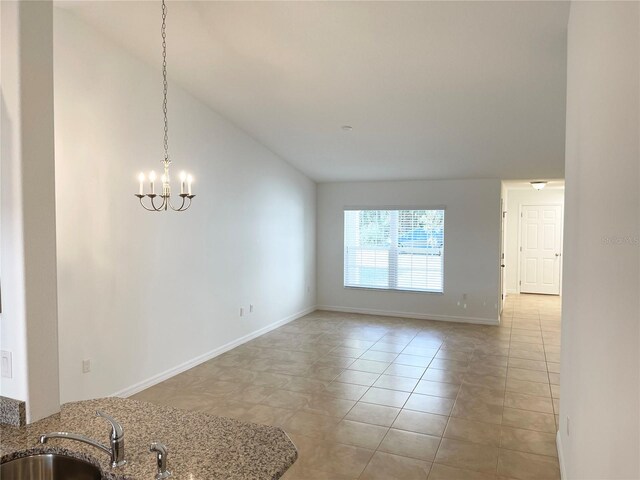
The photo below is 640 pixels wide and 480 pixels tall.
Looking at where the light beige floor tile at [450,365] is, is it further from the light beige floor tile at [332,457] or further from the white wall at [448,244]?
the white wall at [448,244]

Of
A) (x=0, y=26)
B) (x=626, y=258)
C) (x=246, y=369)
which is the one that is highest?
(x=0, y=26)

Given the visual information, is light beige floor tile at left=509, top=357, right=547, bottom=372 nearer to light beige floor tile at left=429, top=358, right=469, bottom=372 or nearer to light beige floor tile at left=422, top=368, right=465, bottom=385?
light beige floor tile at left=429, top=358, right=469, bottom=372

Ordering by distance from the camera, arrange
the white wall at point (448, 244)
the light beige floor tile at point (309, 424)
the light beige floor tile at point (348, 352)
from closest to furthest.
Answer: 1. the light beige floor tile at point (309, 424)
2. the light beige floor tile at point (348, 352)
3. the white wall at point (448, 244)

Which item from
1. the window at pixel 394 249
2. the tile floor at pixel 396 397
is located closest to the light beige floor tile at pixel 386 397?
the tile floor at pixel 396 397

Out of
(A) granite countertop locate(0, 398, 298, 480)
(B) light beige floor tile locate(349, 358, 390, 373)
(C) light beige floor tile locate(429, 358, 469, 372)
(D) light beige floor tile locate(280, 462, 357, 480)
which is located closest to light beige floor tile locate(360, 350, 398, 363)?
(B) light beige floor tile locate(349, 358, 390, 373)

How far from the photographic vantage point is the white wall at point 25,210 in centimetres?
170

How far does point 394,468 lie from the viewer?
290 cm

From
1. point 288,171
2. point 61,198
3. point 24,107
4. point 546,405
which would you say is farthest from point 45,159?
point 288,171

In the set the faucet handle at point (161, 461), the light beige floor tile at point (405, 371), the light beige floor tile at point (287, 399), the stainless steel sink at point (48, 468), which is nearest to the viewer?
the faucet handle at point (161, 461)

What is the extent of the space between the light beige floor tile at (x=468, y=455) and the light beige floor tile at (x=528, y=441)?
0.17 m

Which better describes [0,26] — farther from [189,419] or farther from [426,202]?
[426,202]

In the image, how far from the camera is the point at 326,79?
4.27m

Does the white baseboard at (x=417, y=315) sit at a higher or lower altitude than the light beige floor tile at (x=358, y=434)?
higher

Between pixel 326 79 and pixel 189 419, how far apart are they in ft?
11.3
